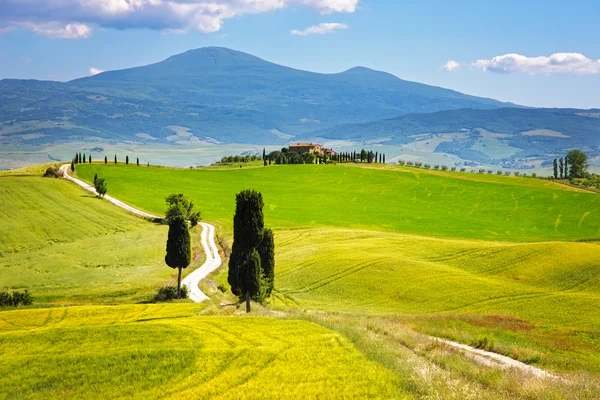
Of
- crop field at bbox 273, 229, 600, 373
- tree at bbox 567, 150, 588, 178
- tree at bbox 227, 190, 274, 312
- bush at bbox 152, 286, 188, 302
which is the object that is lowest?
bush at bbox 152, 286, 188, 302

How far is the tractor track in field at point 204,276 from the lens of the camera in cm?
2623

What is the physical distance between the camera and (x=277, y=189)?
154875 millimetres

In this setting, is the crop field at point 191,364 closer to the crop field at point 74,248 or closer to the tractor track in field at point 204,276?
the tractor track in field at point 204,276

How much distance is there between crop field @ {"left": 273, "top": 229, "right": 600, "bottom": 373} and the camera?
3369 centimetres

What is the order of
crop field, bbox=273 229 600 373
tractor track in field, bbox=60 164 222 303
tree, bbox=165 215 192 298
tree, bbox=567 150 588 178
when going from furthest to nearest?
1. tree, bbox=567 150 588 178
2. tractor track in field, bbox=60 164 222 303
3. tree, bbox=165 215 192 298
4. crop field, bbox=273 229 600 373

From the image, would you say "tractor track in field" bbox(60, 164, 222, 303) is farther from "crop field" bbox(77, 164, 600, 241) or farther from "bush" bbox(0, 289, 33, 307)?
"bush" bbox(0, 289, 33, 307)

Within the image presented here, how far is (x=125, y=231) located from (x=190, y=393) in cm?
7703

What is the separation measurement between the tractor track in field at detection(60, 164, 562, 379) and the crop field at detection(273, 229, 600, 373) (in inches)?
56.0

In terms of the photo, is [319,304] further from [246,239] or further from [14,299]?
[14,299]

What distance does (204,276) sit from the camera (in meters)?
64.6

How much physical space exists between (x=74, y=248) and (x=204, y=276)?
78.1 ft

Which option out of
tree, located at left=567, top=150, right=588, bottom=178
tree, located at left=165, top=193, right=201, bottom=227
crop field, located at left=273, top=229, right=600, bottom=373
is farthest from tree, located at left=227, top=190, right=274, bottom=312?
tree, located at left=567, top=150, right=588, bottom=178

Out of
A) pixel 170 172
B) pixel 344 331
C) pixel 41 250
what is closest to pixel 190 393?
pixel 344 331

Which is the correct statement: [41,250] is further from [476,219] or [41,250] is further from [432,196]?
[432,196]
